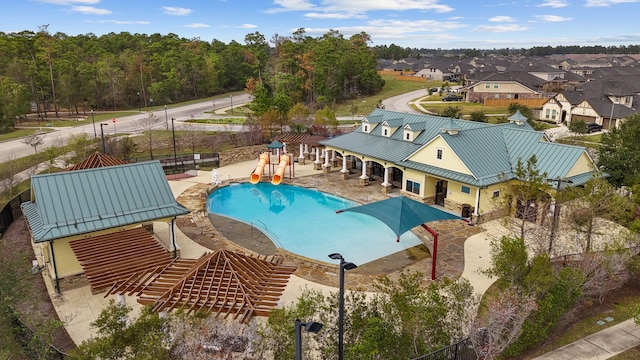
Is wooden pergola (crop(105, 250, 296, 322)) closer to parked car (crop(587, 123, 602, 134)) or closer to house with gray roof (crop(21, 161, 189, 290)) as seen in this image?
house with gray roof (crop(21, 161, 189, 290))

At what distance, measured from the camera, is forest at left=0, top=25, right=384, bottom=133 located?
6619 cm

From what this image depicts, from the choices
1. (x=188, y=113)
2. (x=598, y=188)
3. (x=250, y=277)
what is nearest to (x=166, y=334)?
(x=250, y=277)

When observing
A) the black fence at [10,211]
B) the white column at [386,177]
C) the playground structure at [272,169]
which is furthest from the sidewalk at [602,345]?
the black fence at [10,211]

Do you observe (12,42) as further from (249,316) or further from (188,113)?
(249,316)

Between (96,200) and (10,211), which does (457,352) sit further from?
(10,211)

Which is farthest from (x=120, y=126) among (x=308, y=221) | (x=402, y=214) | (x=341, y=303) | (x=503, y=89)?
(x=503, y=89)

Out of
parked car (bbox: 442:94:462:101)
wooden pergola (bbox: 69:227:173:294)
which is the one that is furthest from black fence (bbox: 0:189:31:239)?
parked car (bbox: 442:94:462:101)

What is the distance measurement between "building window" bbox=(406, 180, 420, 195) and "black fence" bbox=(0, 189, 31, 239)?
25.4 metres

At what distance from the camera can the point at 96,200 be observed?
21000 millimetres

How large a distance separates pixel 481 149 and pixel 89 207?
23.5 m

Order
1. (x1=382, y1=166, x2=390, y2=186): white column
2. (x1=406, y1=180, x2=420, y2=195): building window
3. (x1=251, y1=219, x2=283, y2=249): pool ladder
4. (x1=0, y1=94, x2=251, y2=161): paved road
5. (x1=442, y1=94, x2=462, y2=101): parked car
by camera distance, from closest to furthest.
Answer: (x1=251, y1=219, x2=283, y2=249): pool ladder, (x1=406, y1=180, x2=420, y2=195): building window, (x1=382, y1=166, x2=390, y2=186): white column, (x1=0, y1=94, x2=251, y2=161): paved road, (x1=442, y1=94, x2=462, y2=101): parked car

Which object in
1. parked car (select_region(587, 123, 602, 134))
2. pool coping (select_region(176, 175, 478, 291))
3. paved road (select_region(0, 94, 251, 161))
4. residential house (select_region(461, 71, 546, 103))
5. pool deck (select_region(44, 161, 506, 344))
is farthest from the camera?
residential house (select_region(461, 71, 546, 103))

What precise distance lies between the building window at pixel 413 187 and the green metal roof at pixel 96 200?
16.8m

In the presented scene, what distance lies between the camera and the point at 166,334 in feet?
38.8
